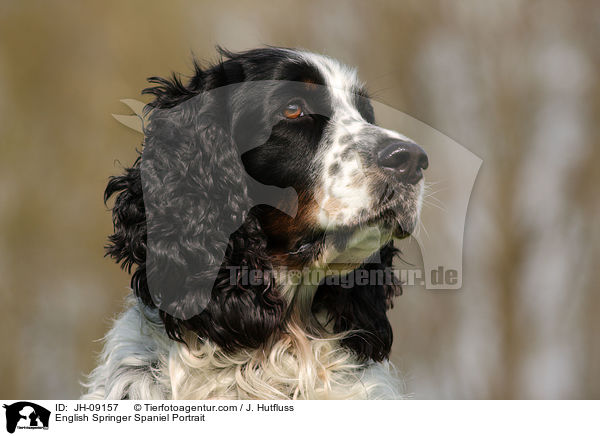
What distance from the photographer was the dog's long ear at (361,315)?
371cm

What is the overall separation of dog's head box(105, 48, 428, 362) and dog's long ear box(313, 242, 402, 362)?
0.71ft

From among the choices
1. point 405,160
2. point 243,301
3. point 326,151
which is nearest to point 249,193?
point 326,151

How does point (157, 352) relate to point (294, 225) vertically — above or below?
below

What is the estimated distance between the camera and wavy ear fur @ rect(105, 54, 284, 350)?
340 centimetres

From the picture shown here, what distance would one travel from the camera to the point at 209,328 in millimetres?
3396

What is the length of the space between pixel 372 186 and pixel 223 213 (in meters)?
0.72

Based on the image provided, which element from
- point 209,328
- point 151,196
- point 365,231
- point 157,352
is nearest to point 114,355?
point 157,352
